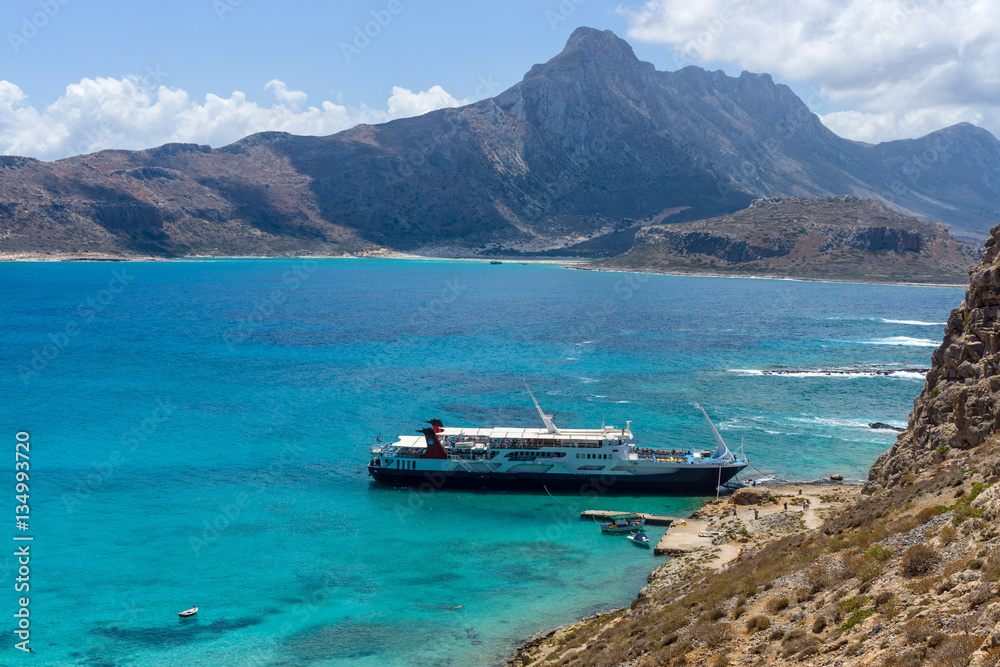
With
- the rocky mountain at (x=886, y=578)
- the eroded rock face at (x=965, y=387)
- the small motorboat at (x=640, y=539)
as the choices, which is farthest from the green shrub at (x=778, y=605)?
the small motorboat at (x=640, y=539)

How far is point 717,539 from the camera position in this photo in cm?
4703

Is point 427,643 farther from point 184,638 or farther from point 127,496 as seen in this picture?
point 127,496

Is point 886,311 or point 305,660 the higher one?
point 886,311

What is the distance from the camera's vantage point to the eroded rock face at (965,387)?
35.5 metres

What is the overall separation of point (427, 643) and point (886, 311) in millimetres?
181929

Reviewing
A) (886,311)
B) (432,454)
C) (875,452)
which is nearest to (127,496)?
(432,454)

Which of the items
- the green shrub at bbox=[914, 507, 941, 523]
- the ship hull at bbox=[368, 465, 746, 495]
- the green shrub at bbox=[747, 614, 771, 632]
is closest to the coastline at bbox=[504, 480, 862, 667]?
the ship hull at bbox=[368, 465, 746, 495]

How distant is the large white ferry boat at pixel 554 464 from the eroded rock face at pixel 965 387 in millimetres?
20976

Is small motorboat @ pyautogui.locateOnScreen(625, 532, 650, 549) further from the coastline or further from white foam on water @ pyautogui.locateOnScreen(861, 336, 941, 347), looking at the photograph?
white foam on water @ pyautogui.locateOnScreen(861, 336, 941, 347)

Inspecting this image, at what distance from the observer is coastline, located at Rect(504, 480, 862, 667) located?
36375 millimetres

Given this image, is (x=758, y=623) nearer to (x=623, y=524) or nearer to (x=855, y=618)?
(x=855, y=618)

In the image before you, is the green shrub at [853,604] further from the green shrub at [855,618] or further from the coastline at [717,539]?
the coastline at [717,539]

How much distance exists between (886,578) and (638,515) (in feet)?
106

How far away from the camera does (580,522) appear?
2175 inches
